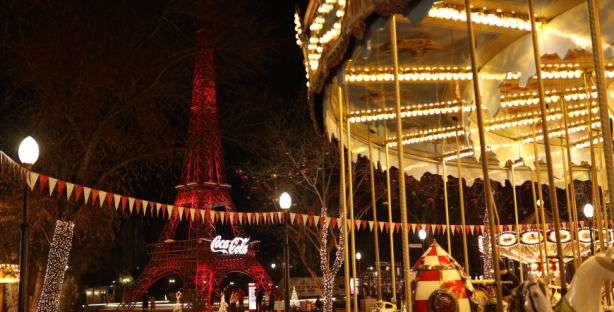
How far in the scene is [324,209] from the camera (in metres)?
20.4

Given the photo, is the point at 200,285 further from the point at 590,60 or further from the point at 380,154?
the point at 590,60

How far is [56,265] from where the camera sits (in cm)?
1277

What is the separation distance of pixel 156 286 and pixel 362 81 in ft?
180

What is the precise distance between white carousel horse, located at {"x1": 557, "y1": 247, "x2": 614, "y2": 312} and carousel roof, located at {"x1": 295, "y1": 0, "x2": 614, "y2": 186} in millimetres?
1784

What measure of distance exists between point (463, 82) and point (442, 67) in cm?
77

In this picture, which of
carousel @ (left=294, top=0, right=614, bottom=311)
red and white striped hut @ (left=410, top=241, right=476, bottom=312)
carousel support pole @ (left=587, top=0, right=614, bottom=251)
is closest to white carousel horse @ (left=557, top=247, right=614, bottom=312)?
carousel @ (left=294, top=0, right=614, bottom=311)

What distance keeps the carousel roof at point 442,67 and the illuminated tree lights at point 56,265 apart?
7268 millimetres

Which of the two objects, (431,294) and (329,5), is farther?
A: (431,294)

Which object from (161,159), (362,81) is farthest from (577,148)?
(161,159)

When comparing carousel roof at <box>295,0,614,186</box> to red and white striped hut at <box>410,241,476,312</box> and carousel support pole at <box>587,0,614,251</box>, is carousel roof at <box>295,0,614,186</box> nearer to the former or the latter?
carousel support pole at <box>587,0,614,251</box>

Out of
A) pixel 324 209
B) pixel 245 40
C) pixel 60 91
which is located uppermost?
pixel 245 40

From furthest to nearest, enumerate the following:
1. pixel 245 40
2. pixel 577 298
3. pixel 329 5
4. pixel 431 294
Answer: pixel 245 40
pixel 431 294
pixel 329 5
pixel 577 298

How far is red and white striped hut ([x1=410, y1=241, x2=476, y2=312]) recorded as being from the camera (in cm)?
498

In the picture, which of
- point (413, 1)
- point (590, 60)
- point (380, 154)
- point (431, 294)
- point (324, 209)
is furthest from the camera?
point (324, 209)
